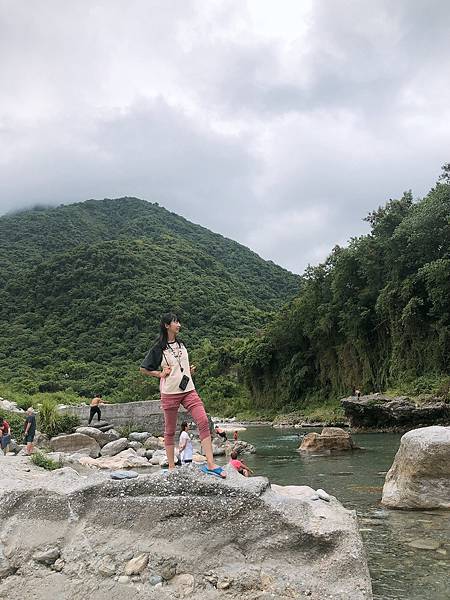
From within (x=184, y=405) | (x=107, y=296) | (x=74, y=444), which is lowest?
(x=74, y=444)

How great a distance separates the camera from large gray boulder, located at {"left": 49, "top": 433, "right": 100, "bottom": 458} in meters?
21.4

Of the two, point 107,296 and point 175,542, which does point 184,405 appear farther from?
point 107,296

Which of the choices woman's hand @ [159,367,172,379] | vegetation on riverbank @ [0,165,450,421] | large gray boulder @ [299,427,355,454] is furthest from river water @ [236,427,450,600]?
vegetation on riverbank @ [0,165,450,421]

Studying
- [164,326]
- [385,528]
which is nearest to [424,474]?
[385,528]

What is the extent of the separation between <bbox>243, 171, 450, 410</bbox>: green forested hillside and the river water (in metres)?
18.4

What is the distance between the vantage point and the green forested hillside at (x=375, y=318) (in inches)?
1502

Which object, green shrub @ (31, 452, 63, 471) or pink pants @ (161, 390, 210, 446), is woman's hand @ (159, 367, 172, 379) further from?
green shrub @ (31, 452, 63, 471)

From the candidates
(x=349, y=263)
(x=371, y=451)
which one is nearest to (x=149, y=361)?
(x=371, y=451)

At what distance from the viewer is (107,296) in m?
84.9

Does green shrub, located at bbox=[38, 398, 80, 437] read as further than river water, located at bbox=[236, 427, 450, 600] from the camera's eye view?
Yes

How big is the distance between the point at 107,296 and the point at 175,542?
268ft

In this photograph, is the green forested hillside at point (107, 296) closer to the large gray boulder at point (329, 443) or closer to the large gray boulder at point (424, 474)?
the large gray boulder at point (329, 443)

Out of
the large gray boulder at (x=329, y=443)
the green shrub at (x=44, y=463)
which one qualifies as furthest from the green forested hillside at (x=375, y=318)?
the green shrub at (x=44, y=463)

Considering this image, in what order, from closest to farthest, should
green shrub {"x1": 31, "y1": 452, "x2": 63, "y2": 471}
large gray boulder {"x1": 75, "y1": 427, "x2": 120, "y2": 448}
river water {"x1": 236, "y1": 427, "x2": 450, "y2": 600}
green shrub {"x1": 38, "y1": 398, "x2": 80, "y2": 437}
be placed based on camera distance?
river water {"x1": 236, "y1": 427, "x2": 450, "y2": 600} → green shrub {"x1": 31, "y1": 452, "x2": 63, "y2": 471} → large gray boulder {"x1": 75, "y1": 427, "x2": 120, "y2": 448} → green shrub {"x1": 38, "y1": 398, "x2": 80, "y2": 437}
